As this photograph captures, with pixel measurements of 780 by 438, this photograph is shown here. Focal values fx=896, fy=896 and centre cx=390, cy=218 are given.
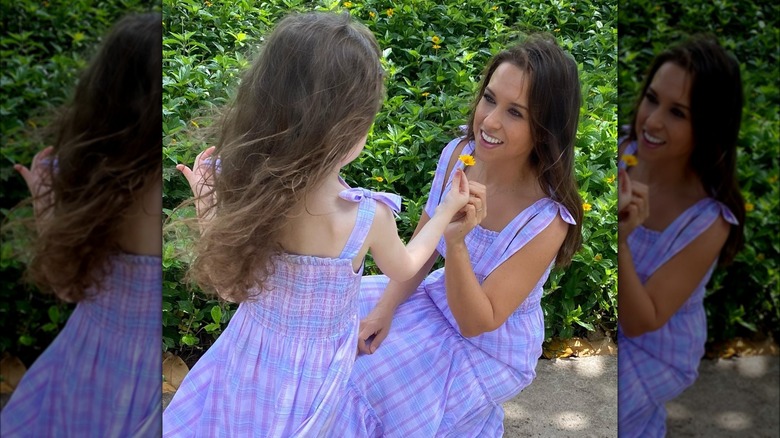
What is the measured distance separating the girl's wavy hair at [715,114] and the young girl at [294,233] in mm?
1087

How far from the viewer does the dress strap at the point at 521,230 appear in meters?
2.31

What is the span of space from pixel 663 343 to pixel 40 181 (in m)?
0.74

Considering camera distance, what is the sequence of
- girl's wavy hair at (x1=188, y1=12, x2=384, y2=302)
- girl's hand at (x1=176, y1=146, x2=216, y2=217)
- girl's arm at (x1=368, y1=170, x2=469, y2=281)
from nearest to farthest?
girl's wavy hair at (x1=188, y1=12, x2=384, y2=302) < girl's arm at (x1=368, y1=170, x2=469, y2=281) < girl's hand at (x1=176, y1=146, x2=216, y2=217)

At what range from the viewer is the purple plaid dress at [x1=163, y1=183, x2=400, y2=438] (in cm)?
203

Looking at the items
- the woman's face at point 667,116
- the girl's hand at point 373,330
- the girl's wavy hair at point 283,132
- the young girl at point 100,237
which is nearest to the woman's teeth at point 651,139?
the woman's face at point 667,116

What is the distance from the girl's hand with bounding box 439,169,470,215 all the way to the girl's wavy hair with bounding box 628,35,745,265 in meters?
1.10

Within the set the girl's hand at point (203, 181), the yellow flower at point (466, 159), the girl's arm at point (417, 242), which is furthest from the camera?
the yellow flower at point (466, 159)

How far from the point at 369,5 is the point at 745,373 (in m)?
3.12

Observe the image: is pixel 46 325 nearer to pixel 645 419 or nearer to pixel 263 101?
pixel 645 419

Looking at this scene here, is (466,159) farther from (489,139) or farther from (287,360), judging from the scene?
(287,360)

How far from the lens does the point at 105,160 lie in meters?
1.07

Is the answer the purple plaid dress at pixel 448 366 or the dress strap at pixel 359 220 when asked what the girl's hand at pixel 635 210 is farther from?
the purple plaid dress at pixel 448 366

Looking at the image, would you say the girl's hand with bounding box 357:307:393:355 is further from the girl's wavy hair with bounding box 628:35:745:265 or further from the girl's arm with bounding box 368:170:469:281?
the girl's wavy hair with bounding box 628:35:745:265

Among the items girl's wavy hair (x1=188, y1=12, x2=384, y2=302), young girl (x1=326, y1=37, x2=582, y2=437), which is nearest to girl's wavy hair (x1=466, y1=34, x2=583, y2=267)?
young girl (x1=326, y1=37, x2=582, y2=437)
